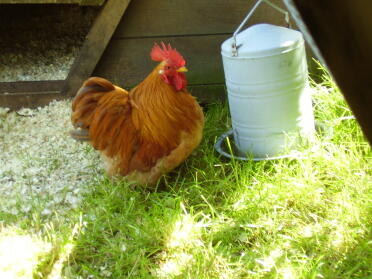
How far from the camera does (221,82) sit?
11.5 feet

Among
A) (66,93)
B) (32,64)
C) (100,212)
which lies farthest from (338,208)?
(32,64)

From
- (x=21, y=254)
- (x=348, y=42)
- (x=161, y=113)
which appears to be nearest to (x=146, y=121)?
(x=161, y=113)

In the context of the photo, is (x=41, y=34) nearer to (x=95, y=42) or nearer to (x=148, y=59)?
(x=95, y=42)

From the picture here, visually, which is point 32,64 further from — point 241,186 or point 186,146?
point 241,186

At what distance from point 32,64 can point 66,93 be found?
91 cm

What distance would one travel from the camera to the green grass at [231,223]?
194 cm

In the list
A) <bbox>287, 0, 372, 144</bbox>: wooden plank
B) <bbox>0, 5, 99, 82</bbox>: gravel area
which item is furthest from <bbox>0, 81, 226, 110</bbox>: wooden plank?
<bbox>287, 0, 372, 144</bbox>: wooden plank

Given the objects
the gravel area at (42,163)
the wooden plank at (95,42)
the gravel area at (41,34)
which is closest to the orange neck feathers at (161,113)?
the gravel area at (42,163)

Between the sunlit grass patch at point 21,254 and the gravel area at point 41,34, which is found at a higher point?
the sunlit grass patch at point 21,254

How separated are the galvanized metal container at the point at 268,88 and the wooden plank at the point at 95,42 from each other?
100 cm

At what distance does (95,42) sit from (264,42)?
4.52 feet

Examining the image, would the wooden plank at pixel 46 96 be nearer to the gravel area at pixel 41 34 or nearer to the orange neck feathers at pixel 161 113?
the gravel area at pixel 41 34

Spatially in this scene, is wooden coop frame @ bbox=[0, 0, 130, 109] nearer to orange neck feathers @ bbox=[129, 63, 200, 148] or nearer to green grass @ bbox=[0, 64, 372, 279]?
orange neck feathers @ bbox=[129, 63, 200, 148]

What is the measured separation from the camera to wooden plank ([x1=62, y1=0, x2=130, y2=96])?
126 inches
